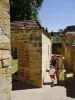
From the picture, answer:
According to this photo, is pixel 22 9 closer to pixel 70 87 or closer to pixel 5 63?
pixel 70 87

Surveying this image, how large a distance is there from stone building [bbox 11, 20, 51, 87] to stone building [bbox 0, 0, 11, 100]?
6640 millimetres

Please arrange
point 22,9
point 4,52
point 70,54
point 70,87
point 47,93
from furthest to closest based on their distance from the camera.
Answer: point 22,9 < point 70,54 < point 70,87 < point 47,93 < point 4,52

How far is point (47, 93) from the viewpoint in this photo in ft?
27.6

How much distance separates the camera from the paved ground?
7808 millimetres

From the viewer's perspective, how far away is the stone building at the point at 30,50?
941 centimetres

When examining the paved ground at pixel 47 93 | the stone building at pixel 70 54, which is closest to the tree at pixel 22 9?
A: the stone building at pixel 70 54

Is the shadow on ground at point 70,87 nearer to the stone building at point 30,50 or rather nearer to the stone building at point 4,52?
the stone building at point 30,50

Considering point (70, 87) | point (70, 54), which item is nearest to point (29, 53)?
point (70, 87)

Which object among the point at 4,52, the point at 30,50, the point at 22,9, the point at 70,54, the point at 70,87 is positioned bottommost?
the point at 70,87

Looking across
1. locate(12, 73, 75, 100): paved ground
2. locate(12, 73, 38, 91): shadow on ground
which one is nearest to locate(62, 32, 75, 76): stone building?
locate(12, 73, 75, 100): paved ground

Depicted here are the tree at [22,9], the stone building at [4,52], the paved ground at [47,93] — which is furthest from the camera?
the tree at [22,9]

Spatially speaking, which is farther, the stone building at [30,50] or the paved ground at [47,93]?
the stone building at [30,50]

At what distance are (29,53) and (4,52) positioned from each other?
693cm

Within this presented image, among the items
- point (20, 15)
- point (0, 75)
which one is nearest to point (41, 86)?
point (0, 75)
